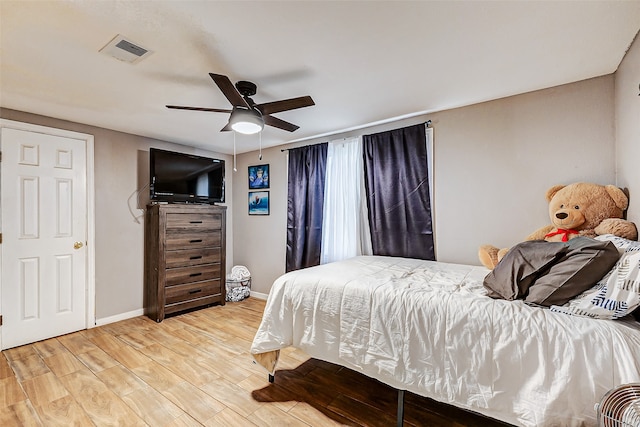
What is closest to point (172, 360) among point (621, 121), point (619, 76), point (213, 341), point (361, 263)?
point (213, 341)

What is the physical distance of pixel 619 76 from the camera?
1982 millimetres

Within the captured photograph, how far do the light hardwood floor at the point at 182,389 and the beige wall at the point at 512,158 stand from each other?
1515 millimetres

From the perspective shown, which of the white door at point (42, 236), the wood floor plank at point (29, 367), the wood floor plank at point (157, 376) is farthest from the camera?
the white door at point (42, 236)

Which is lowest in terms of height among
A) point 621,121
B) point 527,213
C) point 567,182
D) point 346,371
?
point 346,371

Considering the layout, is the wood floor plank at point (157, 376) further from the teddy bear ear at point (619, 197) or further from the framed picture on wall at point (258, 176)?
the teddy bear ear at point (619, 197)

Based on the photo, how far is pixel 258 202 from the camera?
4.43 meters

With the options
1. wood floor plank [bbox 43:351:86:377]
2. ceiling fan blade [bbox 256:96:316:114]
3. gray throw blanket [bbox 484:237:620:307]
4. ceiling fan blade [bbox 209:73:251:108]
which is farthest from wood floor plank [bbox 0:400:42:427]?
gray throw blanket [bbox 484:237:620:307]

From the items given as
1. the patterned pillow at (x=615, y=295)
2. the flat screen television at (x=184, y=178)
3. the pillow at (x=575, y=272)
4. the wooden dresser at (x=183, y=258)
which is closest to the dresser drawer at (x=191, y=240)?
the wooden dresser at (x=183, y=258)

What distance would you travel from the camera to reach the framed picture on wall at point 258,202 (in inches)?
171

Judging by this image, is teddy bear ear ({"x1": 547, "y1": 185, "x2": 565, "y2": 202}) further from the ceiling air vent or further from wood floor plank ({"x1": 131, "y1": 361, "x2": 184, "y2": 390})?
wood floor plank ({"x1": 131, "y1": 361, "x2": 184, "y2": 390})

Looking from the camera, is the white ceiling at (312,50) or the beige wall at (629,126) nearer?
the white ceiling at (312,50)

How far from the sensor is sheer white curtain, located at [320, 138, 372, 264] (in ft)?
11.1

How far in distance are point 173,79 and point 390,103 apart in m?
1.85

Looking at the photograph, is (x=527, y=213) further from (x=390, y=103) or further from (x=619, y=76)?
(x=390, y=103)
